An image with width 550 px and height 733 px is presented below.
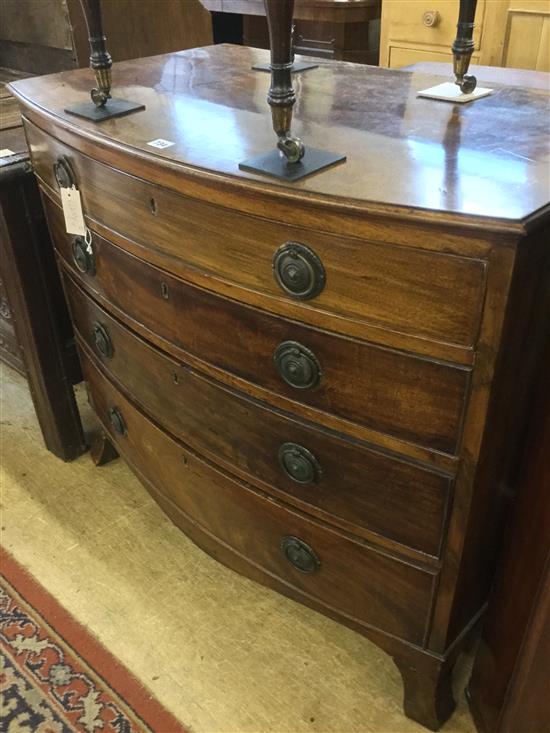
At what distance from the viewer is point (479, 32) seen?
6.33ft

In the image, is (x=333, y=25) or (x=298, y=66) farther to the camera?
(x=333, y=25)

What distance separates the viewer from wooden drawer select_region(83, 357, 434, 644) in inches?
41.3

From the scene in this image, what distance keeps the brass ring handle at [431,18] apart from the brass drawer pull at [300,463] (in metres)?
1.62

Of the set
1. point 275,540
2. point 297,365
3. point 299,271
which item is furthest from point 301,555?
point 299,271

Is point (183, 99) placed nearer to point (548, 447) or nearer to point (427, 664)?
point (548, 447)

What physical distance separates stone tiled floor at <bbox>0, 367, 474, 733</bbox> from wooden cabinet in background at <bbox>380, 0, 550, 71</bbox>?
1.58m

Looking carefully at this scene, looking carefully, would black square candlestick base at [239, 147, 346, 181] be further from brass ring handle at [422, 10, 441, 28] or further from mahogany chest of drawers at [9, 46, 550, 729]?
brass ring handle at [422, 10, 441, 28]

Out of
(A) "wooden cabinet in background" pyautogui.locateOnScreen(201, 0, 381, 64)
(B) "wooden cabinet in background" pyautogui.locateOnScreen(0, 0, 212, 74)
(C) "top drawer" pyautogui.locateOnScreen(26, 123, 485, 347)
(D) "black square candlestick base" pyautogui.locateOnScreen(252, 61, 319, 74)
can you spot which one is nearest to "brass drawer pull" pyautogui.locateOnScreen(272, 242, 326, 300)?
(C) "top drawer" pyautogui.locateOnScreen(26, 123, 485, 347)

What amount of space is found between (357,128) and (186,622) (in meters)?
1.04

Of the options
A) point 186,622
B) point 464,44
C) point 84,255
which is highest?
point 464,44

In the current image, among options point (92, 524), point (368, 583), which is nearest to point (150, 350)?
point (368, 583)

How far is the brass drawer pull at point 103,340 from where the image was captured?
4.40ft

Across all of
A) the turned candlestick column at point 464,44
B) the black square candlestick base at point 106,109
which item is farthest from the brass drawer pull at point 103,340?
the turned candlestick column at point 464,44

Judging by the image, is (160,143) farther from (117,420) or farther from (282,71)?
(117,420)
